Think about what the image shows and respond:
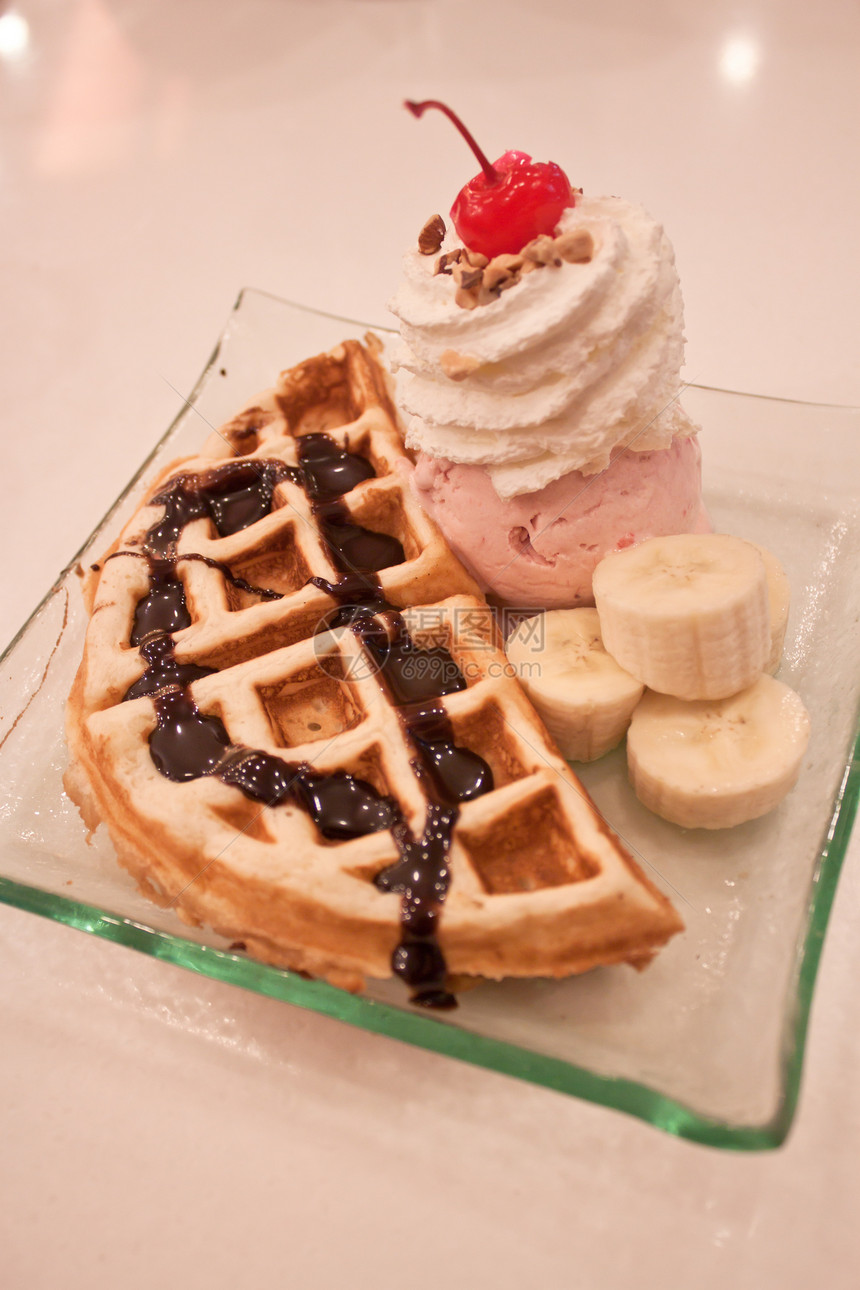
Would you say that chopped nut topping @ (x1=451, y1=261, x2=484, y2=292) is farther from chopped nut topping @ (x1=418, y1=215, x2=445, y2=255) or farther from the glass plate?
the glass plate

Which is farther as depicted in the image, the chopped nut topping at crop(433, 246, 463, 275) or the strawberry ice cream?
the chopped nut topping at crop(433, 246, 463, 275)

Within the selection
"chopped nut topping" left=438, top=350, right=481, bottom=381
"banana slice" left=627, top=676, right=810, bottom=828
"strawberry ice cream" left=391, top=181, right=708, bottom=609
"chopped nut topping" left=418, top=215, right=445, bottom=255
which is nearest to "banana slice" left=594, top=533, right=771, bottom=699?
"banana slice" left=627, top=676, right=810, bottom=828

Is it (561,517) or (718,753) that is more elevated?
(561,517)

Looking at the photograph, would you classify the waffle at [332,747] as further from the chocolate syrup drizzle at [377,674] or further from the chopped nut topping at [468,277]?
the chopped nut topping at [468,277]

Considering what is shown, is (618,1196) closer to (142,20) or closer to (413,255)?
(413,255)

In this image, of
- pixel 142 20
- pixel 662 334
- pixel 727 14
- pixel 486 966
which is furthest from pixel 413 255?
pixel 142 20

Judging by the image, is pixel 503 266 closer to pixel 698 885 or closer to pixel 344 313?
pixel 698 885

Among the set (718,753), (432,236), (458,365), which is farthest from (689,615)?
(432,236)
